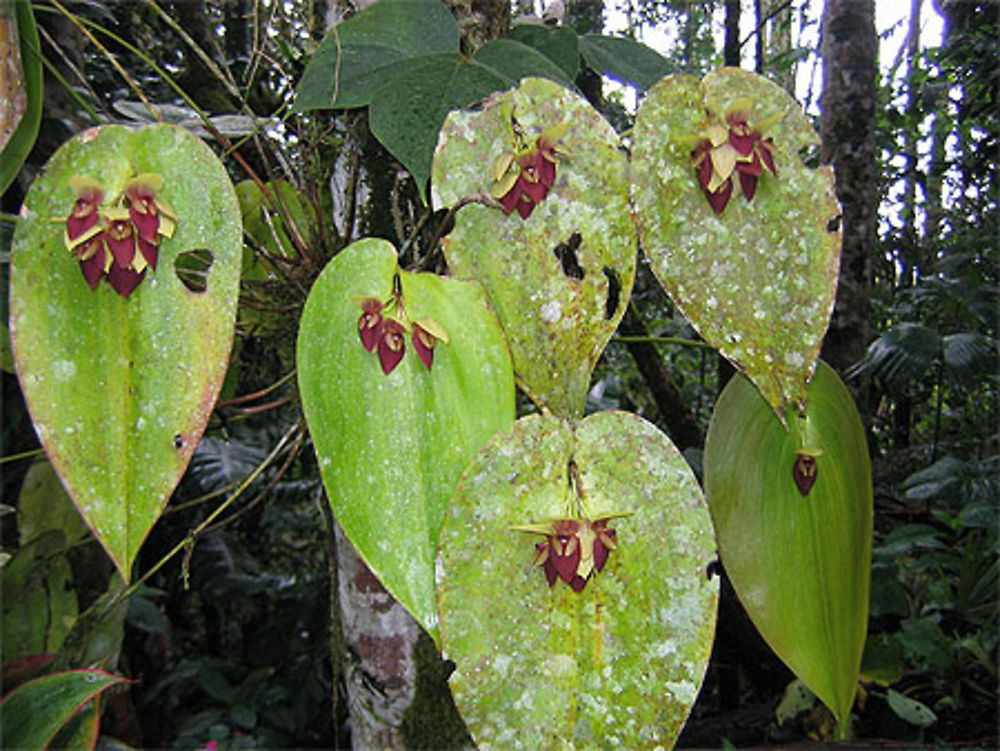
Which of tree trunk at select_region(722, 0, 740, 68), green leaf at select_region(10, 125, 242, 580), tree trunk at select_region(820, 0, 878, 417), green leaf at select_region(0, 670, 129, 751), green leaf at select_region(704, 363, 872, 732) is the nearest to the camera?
green leaf at select_region(10, 125, 242, 580)

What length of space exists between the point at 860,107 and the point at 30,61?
1781 mm

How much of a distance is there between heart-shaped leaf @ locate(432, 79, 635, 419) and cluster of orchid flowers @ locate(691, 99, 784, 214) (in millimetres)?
39

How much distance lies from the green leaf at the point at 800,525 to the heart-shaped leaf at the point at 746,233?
3.8 inches

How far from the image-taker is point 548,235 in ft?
1.20

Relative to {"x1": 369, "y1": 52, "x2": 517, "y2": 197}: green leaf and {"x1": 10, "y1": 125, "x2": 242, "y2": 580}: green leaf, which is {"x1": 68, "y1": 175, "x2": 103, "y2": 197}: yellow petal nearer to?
{"x1": 10, "y1": 125, "x2": 242, "y2": 580}: green leaf

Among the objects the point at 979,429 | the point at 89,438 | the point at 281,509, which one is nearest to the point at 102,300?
the point at 89,438

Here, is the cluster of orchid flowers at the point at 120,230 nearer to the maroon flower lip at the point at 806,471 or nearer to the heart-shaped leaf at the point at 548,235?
the heart-shaped leaf at the point at 548,235

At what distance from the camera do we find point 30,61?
1.26ft

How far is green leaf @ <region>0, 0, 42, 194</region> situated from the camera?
1.21 feet

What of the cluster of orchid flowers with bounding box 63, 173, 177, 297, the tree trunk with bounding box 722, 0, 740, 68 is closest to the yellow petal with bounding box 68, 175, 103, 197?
the cluster of orchid flowers with bounding box 63, 173, 177, 297

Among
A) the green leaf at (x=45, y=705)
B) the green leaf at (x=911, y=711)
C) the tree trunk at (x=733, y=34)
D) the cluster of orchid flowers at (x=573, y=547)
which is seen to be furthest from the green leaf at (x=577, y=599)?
the tree trunk at (x=733, y=34)

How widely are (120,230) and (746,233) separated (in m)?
0.28

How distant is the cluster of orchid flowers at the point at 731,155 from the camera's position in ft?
1.15

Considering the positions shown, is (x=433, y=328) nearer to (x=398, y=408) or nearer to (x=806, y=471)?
(x=398, y=408)
